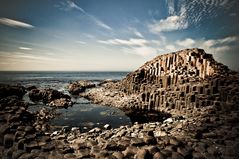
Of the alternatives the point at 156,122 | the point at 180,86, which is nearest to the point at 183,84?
the point at 180,86

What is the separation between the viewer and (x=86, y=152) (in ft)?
14.4

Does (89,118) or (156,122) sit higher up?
(156,122)

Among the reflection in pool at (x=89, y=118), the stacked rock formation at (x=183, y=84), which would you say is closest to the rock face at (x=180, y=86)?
the stacked rock formation at (x=183, y=84)

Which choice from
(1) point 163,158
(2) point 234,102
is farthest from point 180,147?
(2) point 234,102

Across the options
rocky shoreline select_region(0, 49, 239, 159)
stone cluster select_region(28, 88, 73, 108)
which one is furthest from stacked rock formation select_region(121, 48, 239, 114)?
stone cluster select_region(28, 88, 73, 108)

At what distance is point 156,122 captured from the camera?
27.3ft

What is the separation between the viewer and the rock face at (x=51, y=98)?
1479cm

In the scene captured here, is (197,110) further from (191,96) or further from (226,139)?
(226,139)

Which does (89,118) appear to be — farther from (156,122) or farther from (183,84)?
(183,84)

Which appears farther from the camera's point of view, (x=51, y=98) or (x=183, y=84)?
(x=51, y=98)

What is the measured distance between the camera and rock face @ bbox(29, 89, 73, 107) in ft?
48.5

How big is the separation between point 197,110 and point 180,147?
20.8 feet

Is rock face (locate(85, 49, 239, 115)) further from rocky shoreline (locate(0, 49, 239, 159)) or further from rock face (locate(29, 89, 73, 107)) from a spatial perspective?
rock face (locate(29, 89, 73, 107))

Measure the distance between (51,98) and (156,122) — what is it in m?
11.0
